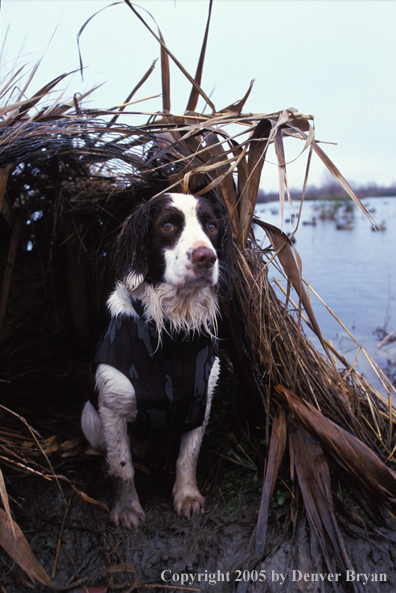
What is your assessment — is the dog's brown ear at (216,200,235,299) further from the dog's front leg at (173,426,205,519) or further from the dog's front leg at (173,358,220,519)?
the dog's front leg at (173,426,205,519)

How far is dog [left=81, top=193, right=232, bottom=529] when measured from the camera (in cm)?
188

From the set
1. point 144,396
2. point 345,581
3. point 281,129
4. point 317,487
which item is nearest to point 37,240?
point 144,396

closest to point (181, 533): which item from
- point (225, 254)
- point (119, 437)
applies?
point (119, 437)

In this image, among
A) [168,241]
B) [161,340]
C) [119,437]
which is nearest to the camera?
[168,241]

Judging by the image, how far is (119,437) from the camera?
7.20 ft

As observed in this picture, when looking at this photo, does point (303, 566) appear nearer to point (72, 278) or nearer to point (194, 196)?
point (194, 196)

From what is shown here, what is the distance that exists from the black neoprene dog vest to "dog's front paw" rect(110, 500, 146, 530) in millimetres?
477

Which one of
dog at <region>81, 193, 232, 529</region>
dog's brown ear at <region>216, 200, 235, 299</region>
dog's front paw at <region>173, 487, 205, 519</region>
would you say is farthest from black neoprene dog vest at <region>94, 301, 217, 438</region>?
dog's front paw at <region>173, 487, 205, 519</region>

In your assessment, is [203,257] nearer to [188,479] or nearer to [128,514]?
[188,479]

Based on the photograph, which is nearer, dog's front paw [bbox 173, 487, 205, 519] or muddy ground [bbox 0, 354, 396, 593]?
muddy ground [bbox 0, 354, 396, 593]

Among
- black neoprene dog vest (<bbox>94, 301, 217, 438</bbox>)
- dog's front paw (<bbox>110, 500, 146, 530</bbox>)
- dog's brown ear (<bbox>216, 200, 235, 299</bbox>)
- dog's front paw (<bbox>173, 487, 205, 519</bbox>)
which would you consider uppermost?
dog's brown ear (<bbox>216, 200, 235, 299</bbox>)

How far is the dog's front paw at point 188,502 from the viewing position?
2.23 m

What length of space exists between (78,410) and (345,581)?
6.97 feet

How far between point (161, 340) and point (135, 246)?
484mm
